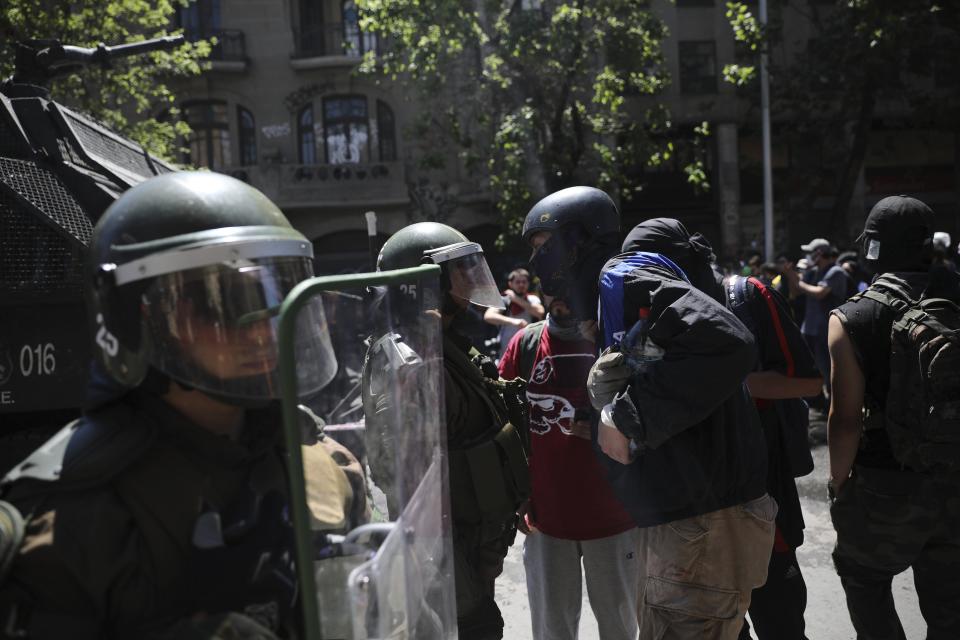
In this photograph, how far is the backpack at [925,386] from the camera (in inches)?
110

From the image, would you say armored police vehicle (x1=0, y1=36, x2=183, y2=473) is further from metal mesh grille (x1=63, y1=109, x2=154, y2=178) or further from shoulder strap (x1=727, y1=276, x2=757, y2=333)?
shoulder strap (x1=727, y1=276, x2=757, y2=333)

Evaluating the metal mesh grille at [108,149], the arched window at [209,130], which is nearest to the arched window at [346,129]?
the arched window at [209,130]

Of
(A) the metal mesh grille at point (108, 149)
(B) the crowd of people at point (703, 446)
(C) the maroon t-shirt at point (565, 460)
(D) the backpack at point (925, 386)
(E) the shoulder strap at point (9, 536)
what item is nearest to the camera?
(E) the shoulder strap at point (9, 536)

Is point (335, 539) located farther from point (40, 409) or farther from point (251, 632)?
point (40, 409)

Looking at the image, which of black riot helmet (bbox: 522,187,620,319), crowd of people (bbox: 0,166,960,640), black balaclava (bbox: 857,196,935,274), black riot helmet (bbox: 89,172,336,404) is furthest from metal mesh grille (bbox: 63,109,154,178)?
black balaclava (bbox: 857,196,935,274)

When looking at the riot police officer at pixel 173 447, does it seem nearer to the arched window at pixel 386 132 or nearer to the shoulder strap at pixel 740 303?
the shoulder strap at pixel 740 303

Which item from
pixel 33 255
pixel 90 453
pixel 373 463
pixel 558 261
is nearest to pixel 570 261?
pixel 558 261

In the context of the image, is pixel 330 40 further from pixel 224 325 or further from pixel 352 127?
pixel 224 325

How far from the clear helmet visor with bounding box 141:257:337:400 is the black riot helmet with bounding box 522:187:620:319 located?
189 cm

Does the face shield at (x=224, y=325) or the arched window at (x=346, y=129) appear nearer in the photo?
the face shield at (x=224, y=325)

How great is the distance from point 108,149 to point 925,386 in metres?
4.58

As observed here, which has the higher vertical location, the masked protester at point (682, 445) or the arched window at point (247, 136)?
the arched window at point (247, 136)

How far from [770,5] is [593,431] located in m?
18.3

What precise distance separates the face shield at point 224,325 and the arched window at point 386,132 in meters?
23.0
